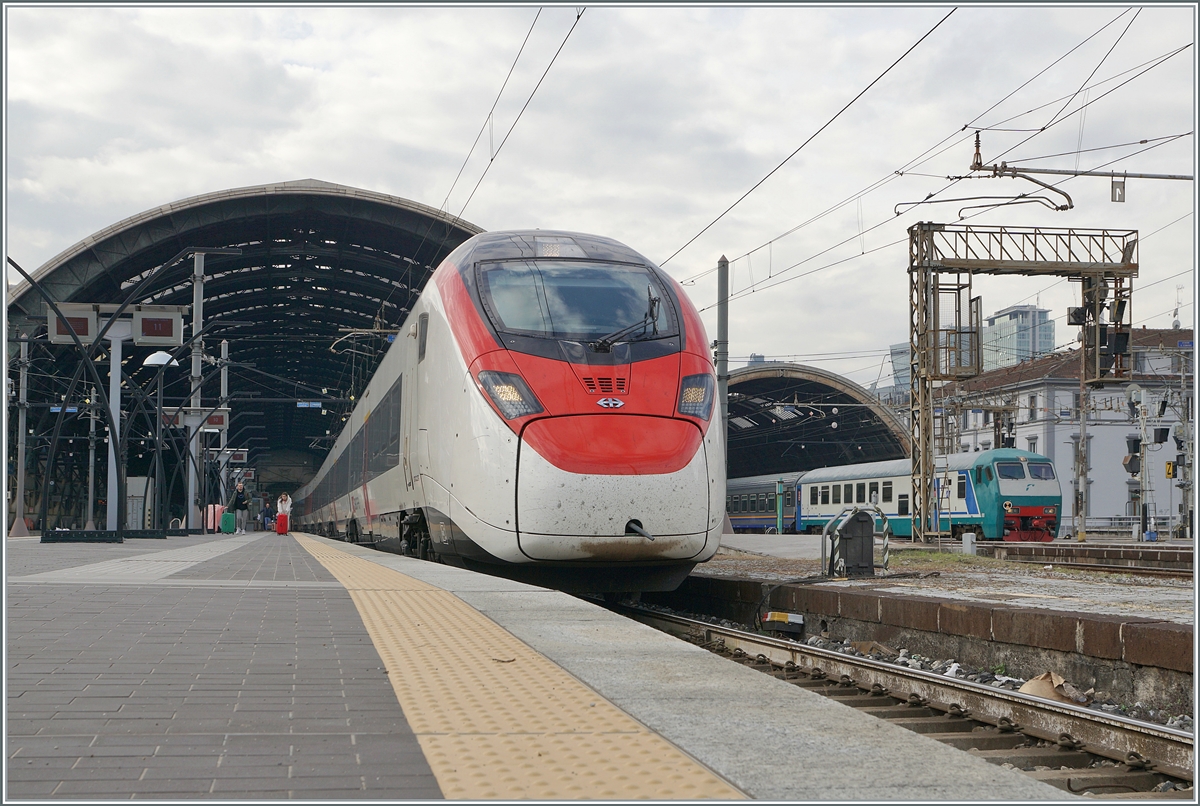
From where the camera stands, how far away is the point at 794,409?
56.1 m

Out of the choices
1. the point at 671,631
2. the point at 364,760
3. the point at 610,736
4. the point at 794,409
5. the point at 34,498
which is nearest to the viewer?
the point at 364,760

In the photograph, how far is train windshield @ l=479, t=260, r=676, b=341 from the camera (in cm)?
1065

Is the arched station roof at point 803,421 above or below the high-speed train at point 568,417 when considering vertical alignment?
above

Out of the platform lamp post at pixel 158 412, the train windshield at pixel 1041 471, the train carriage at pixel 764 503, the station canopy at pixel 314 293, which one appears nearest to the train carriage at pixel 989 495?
the train windshield at pixel 1041 471

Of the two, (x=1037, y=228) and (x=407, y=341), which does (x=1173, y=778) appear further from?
(x=1037, y=228)

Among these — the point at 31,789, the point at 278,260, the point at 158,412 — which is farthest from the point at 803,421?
the point at 31,789

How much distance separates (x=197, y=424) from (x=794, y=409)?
2962cm

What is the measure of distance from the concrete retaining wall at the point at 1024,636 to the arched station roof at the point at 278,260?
26.1 meters

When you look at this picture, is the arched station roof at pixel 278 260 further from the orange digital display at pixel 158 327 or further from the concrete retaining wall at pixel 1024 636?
the concrete retaining wall at pixel 1024 636

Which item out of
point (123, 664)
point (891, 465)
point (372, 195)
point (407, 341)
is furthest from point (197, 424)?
point (123, 664)

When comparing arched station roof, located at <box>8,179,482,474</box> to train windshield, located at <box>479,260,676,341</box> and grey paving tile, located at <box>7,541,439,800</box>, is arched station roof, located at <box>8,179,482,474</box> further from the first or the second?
grey paving tile, located at <box>7,541,439,800</box>

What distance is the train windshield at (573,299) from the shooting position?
1065 cm

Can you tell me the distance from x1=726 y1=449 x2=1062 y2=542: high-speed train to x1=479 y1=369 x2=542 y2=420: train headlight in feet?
67.7

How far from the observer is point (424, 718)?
430 cm
